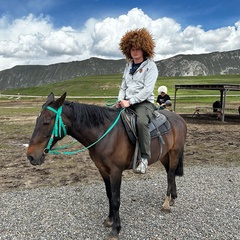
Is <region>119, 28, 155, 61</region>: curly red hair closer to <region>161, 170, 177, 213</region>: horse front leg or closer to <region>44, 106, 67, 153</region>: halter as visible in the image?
<region>44, 106, 67, 153</region>: halter

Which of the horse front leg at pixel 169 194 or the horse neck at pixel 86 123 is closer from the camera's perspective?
the horse neck at pixel 86 123

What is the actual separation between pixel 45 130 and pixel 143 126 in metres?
1.76

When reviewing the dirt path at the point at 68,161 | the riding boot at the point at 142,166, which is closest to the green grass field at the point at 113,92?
the dirt path at the point at 68,161

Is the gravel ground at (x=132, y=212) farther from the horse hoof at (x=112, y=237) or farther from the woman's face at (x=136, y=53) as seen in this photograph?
the woman's face at (x=136, y=53)

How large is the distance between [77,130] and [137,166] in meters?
1.36

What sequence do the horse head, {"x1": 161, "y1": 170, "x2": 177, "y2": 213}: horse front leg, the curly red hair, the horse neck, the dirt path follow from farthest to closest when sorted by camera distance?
1. the dirt path
2. {"x1": 161, "y1": 170, "x2": 177, "y2": 213}: horse front leg
3. the curly red hair
4. the horse neck
5. the horse head

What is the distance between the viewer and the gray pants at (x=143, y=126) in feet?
15.5

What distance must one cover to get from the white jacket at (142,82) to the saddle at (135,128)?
28 centimetres

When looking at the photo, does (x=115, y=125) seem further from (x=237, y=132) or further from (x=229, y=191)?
(x=237, y=132)

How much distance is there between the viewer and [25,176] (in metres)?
8.15

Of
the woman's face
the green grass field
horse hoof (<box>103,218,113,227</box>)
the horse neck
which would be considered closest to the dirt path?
horse hoof (<box>103,218,113,227</box>)

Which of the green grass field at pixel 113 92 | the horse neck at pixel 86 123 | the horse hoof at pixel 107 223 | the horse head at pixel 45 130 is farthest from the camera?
the green grass field at pixel 113 92

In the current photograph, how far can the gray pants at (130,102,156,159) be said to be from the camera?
15.5ft

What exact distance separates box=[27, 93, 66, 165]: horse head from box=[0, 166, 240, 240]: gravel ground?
173 cm
